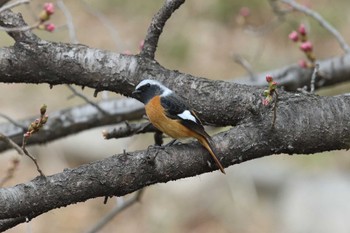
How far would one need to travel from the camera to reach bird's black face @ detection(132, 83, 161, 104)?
294 centimetres

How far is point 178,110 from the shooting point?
9.85 feet

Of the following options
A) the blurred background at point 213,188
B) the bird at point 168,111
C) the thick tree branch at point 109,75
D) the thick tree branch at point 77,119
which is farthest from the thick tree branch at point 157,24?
the blurred background at point 213,188

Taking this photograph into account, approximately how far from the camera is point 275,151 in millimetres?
2793

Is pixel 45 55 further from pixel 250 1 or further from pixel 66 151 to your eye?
pixel 250 1

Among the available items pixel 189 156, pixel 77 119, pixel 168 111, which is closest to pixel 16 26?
pixel 168 111

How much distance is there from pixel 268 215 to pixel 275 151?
513cm

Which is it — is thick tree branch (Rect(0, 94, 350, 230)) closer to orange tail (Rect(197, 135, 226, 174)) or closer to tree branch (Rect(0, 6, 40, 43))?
orange tail (Rect(197, 135, 226, 174))

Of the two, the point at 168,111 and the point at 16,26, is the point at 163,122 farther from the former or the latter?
the point at 16,26

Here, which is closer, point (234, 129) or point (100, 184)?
point (100, 184)

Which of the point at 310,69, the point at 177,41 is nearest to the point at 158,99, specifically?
the point at 310,69

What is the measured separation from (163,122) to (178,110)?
132mm

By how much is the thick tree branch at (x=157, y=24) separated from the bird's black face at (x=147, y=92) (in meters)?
0.18

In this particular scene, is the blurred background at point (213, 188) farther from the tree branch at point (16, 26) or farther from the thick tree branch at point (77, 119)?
the tree branch at point (16, 26)

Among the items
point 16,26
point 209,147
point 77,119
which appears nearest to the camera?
point 209,147
